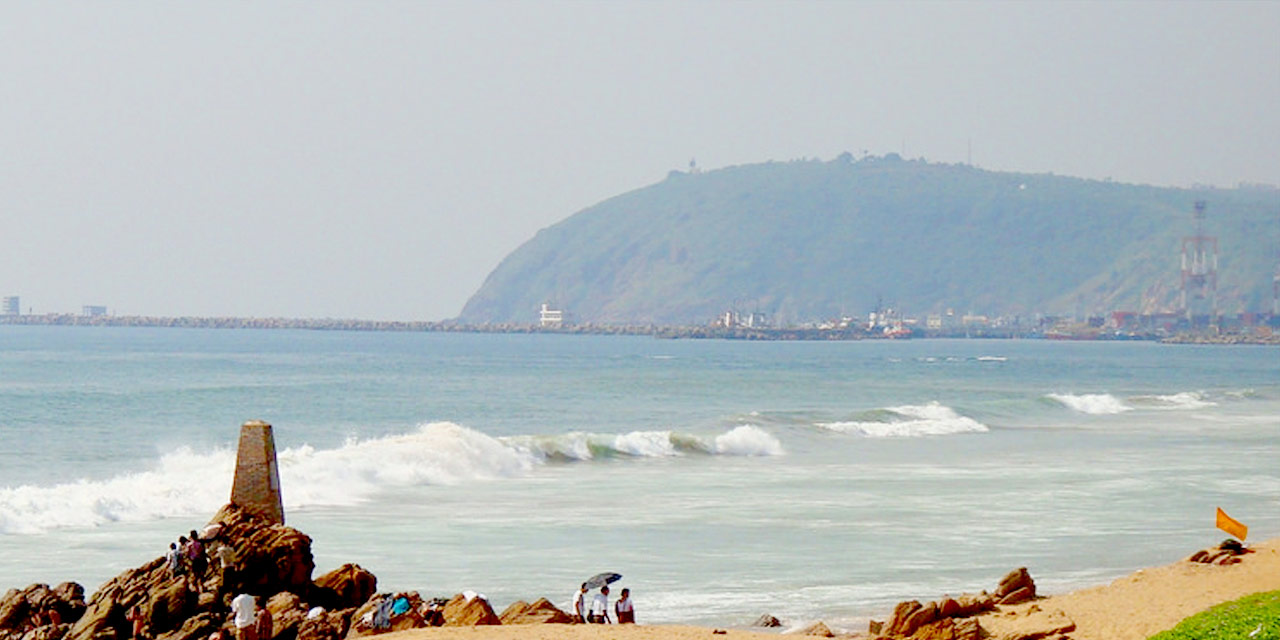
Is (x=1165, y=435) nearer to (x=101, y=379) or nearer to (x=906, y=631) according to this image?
(x=906, y=631)

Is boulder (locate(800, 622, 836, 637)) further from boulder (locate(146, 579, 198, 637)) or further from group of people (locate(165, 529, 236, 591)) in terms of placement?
boulder (locate(146, 579, 198, 637))

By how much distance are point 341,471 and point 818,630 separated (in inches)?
754

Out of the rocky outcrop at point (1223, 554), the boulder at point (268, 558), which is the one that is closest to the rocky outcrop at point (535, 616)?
the boulder at point (268, 558)

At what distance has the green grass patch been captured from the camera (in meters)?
13.5

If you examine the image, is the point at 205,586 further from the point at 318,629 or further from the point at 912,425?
the point at 912,425

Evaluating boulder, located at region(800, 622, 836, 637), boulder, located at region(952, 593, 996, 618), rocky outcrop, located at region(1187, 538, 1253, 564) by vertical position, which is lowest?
boulder, located at region(800, 622, 836, 637)

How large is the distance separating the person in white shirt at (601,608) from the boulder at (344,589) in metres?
2.37

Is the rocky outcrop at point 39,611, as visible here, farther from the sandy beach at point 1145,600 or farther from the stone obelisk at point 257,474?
the sandy beach at point 1145,600

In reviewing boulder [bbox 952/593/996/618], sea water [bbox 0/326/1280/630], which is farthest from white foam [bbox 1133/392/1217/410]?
boulder [bbox 952/593/996/618]

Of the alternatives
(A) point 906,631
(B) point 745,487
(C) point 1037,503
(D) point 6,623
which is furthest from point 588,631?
(B) point 745,487

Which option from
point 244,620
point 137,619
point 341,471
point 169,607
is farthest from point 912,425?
point 244,620

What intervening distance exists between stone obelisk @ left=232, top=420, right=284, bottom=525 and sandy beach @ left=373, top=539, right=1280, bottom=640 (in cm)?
365

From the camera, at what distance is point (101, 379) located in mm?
79125

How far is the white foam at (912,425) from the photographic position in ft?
176
